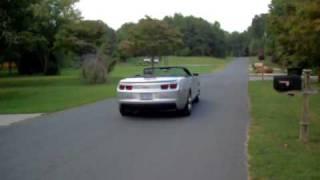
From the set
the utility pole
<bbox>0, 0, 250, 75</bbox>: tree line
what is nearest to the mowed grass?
the utility pole

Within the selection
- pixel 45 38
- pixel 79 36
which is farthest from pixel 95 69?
pixel 79 36

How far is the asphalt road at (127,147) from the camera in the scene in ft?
24.2

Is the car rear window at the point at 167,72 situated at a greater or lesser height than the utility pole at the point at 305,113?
greater

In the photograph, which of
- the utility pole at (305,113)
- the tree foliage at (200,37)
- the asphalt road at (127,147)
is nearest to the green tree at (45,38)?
the asphalt road at (127,147)

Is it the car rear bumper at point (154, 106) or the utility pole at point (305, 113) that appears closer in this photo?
the utility pole at point (305, 113)

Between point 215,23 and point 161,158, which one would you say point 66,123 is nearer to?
point 161,158

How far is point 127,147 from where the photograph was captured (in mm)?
9375

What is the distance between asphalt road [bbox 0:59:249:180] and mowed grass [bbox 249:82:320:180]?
26cm

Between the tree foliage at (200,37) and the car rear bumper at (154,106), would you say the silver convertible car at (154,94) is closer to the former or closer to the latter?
the car rear bumper at (154,106)

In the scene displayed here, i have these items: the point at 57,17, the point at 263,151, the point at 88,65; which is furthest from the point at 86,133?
the point at 57,17

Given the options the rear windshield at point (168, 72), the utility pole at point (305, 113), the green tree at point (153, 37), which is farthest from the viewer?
the green tree at point (153, 37)

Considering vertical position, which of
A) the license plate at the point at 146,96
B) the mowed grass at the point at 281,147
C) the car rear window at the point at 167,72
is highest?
the car rear window at the point at 167,72

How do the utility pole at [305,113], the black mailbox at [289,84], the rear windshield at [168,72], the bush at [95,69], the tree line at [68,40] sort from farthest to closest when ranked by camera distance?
the tree line at [68,40] → the bush at [95,69] → the rear windshield at [168,72] → the black mailbox at [289,84] → the utility pole at [305,113]

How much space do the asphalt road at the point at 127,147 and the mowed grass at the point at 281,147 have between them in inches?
10.4
